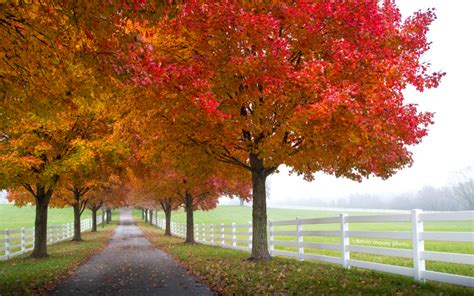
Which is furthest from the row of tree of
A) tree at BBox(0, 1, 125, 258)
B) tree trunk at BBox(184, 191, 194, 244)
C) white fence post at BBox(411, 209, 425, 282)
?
tree trunk at BBox(184, 191, 194, 244)

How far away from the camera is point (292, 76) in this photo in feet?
32.6

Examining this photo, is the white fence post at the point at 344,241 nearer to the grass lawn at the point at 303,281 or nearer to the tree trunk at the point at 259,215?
the grass lawn at the point at 303,281

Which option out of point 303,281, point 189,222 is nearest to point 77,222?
point 189,222

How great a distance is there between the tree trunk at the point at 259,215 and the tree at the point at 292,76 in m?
1.43

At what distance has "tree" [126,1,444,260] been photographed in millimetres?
9719

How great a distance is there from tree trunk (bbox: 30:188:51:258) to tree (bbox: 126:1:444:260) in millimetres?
10031

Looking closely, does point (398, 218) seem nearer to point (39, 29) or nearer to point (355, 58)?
point (355, 58)

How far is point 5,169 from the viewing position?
580 inches

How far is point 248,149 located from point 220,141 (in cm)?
83

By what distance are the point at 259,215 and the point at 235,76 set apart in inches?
181

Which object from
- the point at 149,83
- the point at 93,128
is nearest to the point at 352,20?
the point at 149,83

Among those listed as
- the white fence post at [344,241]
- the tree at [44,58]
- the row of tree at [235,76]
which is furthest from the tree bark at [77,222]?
the white fence post at [344,241]

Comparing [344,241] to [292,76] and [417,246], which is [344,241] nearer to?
[417,246]

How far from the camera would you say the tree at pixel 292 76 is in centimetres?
972
